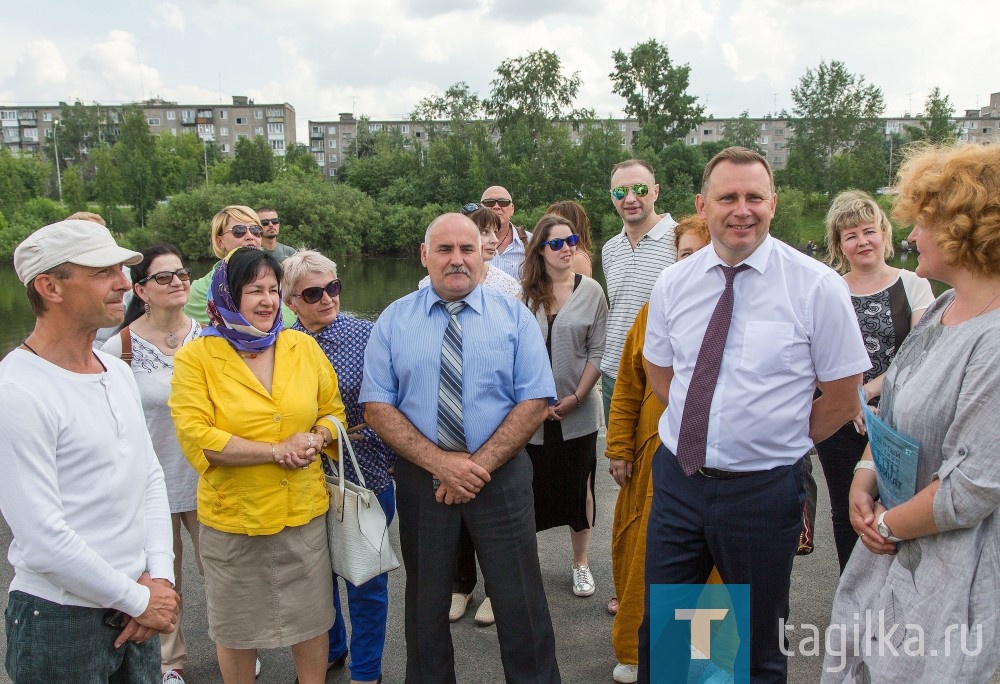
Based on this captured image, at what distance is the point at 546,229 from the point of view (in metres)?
3.60

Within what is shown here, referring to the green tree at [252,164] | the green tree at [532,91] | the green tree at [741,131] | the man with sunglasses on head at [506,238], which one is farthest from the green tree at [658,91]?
the man with sunglasses on head at [506,238]

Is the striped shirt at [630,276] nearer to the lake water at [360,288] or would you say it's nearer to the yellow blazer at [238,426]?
the yellow blazer at [238,426]

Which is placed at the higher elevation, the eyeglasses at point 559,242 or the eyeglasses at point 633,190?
the eyeglasses at point 633,190

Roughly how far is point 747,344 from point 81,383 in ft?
6.61

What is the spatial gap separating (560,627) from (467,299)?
1724 millimetres

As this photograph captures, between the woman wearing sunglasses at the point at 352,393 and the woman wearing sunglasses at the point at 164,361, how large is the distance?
1.83 ft

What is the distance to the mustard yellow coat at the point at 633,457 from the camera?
289 centimetres

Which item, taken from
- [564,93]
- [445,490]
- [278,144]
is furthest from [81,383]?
[278,144]

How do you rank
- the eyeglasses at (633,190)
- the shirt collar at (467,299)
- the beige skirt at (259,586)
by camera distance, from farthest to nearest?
the eyeglasses at (633,190)
the shirt collar at (467,299)
the beige skirt at (259,586)

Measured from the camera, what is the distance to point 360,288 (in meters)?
29.3

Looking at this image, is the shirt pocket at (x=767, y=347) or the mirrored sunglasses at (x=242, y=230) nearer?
the shirt pocket at (x=767, y=347)

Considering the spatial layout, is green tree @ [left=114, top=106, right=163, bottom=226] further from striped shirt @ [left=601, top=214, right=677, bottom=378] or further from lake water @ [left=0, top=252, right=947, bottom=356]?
striped shirt @ [left=601, top=214, right=677, bottom=378]

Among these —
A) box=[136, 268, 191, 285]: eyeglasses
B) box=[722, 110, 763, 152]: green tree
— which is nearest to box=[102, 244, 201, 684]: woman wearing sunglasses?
box=[136, 268, 191, 285]: eyeglasses

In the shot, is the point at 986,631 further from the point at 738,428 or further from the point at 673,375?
the point at 673,375
